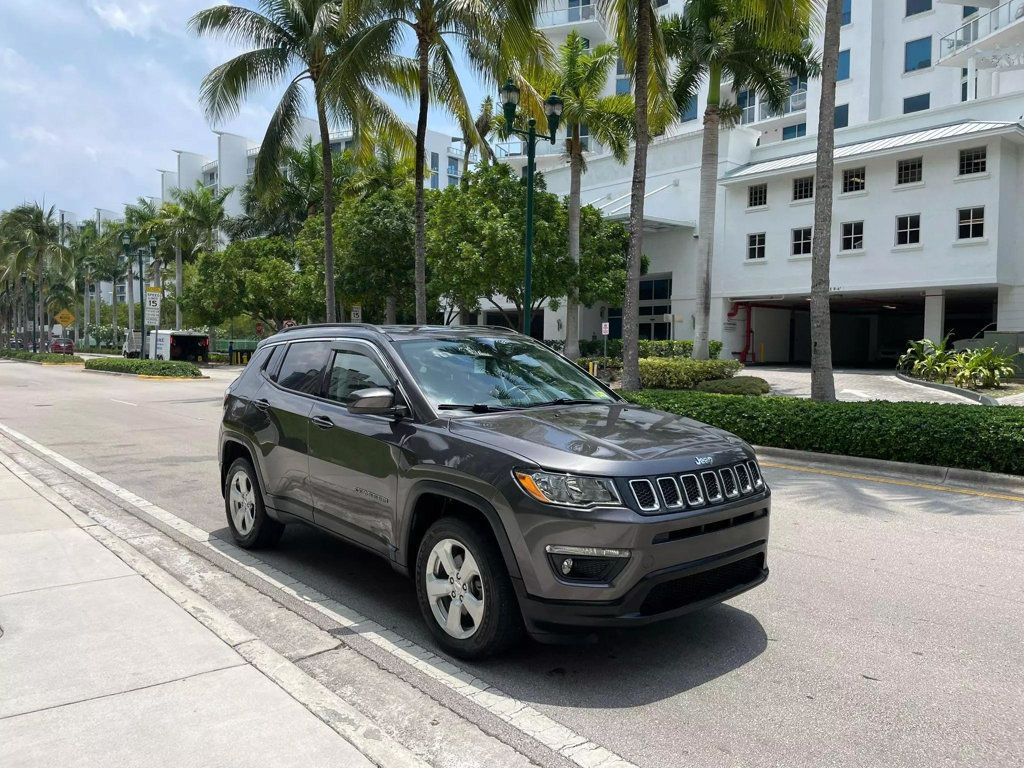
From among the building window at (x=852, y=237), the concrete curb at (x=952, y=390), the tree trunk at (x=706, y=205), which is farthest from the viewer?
the building window at (x=852, y=237)

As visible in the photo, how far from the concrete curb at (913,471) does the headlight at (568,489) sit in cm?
A: 682

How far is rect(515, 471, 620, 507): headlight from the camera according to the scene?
145 inches

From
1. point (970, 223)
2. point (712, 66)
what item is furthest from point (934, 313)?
point (712, 66)

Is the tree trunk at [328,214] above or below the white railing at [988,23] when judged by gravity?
below

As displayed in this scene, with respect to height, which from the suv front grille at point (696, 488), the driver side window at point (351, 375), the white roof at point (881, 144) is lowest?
the suv front grille at point (696, 488)

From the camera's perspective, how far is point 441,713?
3.62 m

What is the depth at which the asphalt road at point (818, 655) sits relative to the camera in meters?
3.38

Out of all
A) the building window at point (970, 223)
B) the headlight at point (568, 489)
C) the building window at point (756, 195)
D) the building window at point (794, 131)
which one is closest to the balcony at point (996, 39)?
the building window at point (970, 223)

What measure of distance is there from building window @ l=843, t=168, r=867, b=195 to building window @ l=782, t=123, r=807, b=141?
49.2 feet

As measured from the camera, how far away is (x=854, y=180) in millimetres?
31438

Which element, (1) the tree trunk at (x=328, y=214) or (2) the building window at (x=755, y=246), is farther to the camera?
(2) the building window at (x=755, y=246)

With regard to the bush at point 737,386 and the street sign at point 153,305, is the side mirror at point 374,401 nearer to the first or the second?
the bush at point 737,386

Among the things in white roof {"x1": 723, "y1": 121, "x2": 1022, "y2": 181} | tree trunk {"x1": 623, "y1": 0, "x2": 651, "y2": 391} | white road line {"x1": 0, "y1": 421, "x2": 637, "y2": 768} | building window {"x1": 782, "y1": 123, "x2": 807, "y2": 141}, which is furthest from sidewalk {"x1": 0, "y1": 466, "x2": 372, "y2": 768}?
building window {"x1": 782, "y1": 123, "x2": 807, "y2": 141}

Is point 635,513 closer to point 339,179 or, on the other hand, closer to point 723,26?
point 723,26
